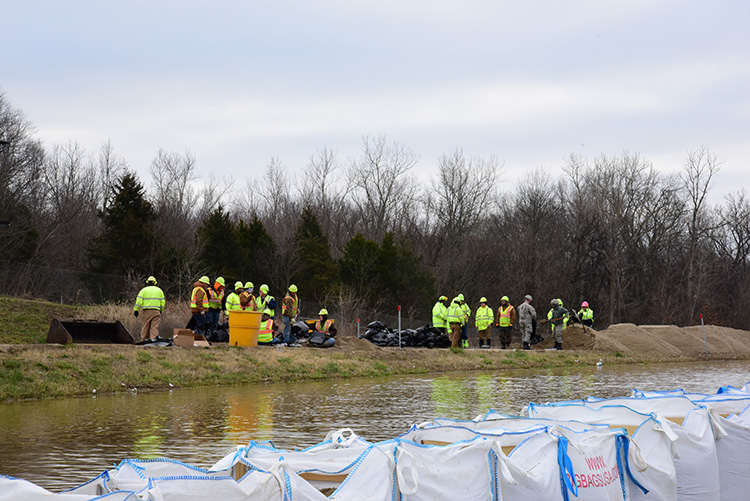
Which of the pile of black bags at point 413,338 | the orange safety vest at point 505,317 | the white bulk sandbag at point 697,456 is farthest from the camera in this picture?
the orange safety vest at point 505,317

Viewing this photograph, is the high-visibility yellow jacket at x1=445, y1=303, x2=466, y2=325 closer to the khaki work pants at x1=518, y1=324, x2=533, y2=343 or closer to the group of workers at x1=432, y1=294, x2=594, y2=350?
the group of workers at x1=432, y1=294, x2=594, y2=350

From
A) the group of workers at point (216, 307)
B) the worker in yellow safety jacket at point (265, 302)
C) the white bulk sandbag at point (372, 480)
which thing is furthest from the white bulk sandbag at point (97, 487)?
the worker in yellow safety jacket at point (265, 302)

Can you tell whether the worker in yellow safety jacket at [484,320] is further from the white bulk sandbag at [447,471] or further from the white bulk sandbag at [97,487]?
the white bulk sandbag at [97,487]

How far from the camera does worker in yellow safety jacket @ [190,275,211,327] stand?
78.8 ft

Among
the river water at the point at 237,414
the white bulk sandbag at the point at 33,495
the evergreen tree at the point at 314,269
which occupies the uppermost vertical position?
the evergreen tree at the point at 314,269

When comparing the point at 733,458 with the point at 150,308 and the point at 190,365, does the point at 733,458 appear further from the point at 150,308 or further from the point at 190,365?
the point at 150,308

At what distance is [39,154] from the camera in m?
54.1

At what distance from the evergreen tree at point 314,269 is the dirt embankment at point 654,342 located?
57.0 feet

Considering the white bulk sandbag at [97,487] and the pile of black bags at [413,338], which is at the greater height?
the white bulk sandbag at [97,487]

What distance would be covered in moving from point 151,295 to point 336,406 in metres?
9.57

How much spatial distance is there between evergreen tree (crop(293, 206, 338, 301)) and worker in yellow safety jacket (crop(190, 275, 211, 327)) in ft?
75.6

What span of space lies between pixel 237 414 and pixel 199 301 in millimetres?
10868

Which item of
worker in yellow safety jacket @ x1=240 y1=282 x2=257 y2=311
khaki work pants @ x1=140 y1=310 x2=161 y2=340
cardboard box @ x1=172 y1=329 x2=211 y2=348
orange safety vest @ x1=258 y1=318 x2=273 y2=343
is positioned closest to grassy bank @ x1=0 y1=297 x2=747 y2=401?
cardboard box @ x1=172 y1=329 x2=211 y2=348

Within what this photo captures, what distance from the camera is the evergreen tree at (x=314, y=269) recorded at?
48944 mm
